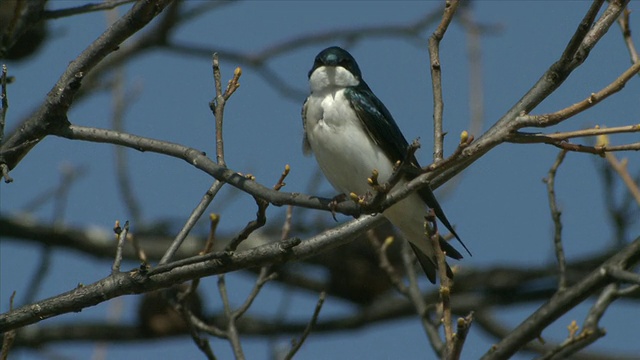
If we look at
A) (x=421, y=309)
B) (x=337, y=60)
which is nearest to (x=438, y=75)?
(x=421, y=309)

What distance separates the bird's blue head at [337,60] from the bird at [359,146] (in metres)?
0.31

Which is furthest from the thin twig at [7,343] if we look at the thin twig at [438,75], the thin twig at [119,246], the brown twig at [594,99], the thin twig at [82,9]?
the brown twig at [594,99]

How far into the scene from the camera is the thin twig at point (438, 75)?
337cm

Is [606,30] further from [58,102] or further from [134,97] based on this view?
[134,97]

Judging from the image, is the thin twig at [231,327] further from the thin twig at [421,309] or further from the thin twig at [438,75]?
the thin twig at [438,75]

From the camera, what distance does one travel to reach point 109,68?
8117mm

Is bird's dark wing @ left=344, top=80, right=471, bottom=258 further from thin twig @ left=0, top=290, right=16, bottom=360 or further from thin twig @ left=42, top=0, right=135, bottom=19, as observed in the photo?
thin twig @ left=0, top=290, right=16, bottom=360

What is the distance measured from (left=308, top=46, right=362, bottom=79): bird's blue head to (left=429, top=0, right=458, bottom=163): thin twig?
6.32 feet

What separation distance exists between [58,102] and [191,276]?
Answer: 70 cm

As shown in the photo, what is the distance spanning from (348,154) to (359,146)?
0.08 metres

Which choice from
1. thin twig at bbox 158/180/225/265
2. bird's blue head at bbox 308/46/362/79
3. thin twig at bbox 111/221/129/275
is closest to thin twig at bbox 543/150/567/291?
bird's blue head at bbox 308/46/362/79

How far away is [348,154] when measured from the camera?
4902 mm

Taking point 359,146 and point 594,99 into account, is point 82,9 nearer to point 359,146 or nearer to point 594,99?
point 359,146

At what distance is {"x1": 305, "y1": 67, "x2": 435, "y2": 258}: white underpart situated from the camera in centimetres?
491
